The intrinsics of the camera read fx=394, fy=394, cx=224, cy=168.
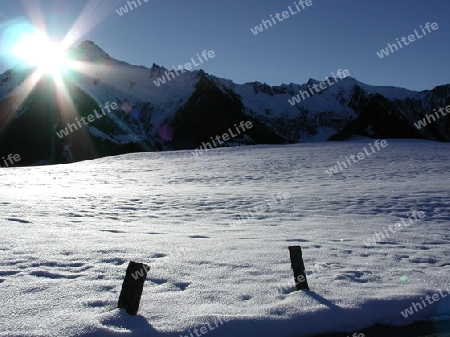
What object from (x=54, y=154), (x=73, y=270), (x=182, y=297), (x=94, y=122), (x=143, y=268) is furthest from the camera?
(x=94, y=122)

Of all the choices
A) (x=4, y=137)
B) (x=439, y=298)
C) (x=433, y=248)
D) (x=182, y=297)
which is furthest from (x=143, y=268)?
(x=4, y=137)

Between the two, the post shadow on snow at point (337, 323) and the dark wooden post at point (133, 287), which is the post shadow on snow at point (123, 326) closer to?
the dark wooden post at point (133, 287)

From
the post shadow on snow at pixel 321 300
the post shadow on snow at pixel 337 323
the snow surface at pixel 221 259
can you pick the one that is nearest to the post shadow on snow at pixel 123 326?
the snow surface at pixel 221 259

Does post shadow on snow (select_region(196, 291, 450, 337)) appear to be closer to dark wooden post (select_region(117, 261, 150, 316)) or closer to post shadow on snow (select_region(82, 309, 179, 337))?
post shadow on snow (select_region(82, 309, 179, 337))

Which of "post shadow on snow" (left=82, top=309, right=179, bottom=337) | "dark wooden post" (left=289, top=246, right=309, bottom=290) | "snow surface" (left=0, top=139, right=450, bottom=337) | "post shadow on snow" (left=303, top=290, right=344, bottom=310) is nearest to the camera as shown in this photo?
"post shadow on snow" (left=82, top=309, right=179, bottom=337)

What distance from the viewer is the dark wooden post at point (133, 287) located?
400 cm

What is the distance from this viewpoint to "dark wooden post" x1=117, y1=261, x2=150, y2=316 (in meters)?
4.00

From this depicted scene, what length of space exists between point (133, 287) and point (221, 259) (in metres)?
2.38

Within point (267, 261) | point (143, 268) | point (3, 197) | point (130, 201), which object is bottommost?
point (267, 261)

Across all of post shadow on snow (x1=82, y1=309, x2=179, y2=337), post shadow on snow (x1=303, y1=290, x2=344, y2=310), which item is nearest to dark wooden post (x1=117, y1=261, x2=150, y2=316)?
post shadow on snow (x1=82, y1=309, x2=179, y2=337)

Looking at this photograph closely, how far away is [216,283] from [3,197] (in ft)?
39.1

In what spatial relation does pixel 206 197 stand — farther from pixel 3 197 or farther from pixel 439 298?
pixel 439 298

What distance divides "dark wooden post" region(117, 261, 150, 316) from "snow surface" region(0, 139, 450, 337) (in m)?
0.10

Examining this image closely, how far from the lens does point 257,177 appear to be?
67.6 feet
